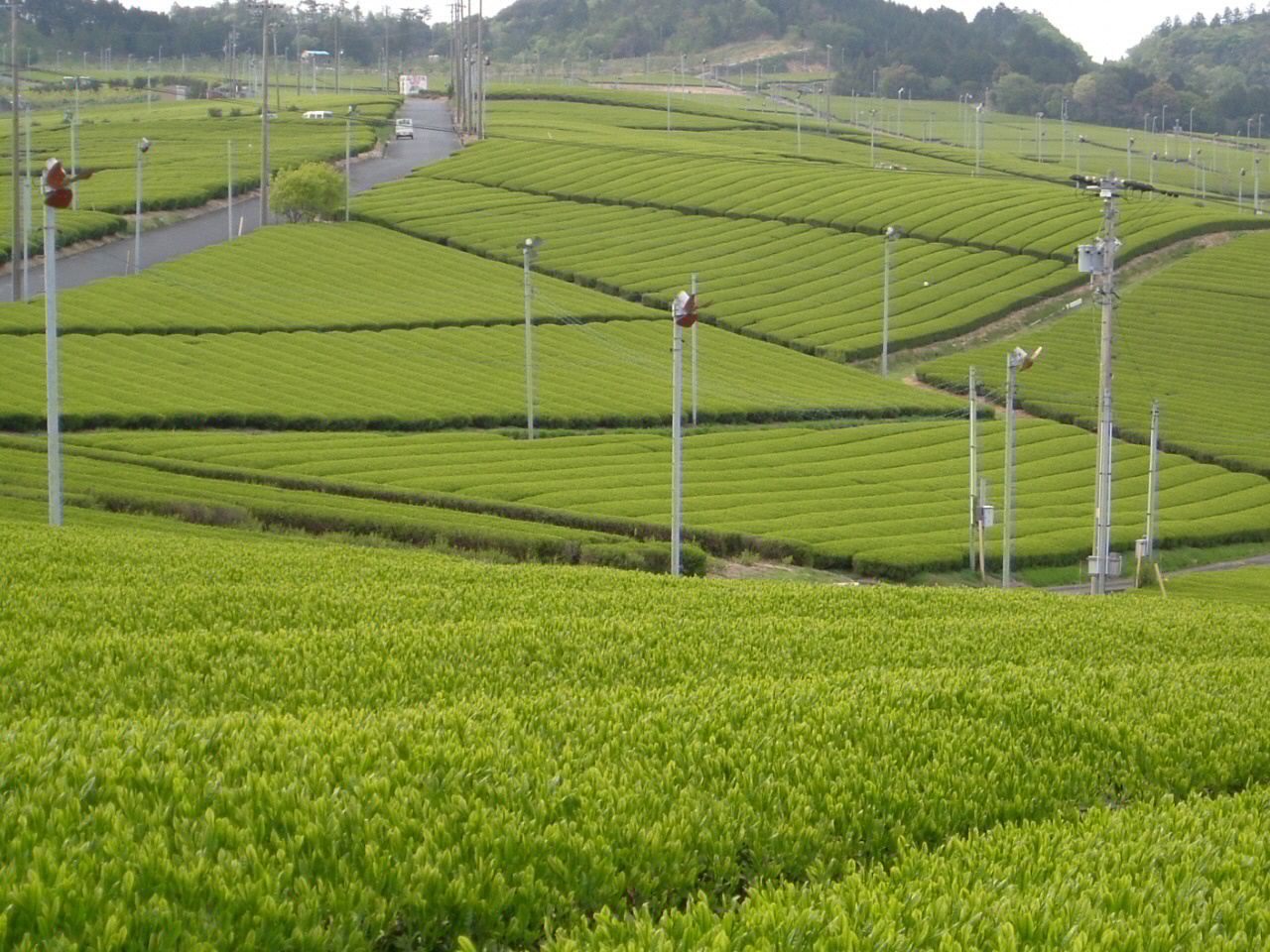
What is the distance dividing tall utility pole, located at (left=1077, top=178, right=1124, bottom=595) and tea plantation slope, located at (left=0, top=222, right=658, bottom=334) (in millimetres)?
42955

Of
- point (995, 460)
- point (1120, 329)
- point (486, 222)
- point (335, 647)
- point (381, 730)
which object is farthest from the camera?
point (486, 222)

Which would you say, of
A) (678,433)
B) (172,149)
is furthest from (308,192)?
(678,433)

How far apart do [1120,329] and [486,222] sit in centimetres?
4391

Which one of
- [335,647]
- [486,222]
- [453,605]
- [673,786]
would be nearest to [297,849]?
[673,786]

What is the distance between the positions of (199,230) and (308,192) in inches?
304

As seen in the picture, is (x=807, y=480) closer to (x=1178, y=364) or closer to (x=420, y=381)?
(x=420, y=381)

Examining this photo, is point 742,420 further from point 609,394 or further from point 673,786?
point 673,786

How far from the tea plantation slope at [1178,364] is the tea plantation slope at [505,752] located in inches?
2122

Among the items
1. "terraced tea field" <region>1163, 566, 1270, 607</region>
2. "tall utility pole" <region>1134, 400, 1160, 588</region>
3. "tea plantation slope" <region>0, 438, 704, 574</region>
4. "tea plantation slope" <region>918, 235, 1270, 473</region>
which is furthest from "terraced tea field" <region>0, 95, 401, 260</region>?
"terraced tea field" <region>1163, 566, 1270, 607</region>

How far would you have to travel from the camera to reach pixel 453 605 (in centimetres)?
1454

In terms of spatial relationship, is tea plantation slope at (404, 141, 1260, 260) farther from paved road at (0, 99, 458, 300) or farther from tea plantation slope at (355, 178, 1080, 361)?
paved road at (0, 99, 458, 300)

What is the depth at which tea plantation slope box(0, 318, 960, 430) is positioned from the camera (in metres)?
54.9

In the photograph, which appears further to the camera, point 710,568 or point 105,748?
point 710,568

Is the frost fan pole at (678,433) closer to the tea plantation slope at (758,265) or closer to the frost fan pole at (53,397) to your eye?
the frost fan pole at (53,397)
